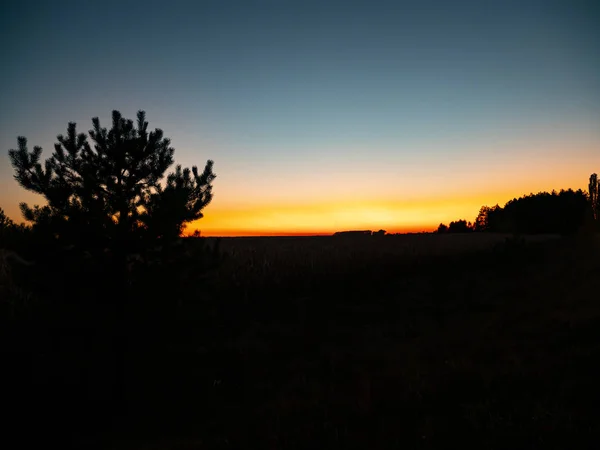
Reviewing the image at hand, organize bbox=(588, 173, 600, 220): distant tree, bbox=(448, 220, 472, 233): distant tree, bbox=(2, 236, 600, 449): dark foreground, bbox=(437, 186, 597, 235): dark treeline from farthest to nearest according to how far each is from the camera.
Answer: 1. bbox=(448, 220, 472, 233): distant tree
2. bbox=(437, 186, 597, 235): dark treeline
3. bbox=(588, 173, 600, 220): distant tree
4. bbox=(2, 236, 600, 449): dark foreground

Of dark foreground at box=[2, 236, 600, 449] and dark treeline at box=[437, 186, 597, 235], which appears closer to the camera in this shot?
dark foreground at box=[2, 236, 600, 449]

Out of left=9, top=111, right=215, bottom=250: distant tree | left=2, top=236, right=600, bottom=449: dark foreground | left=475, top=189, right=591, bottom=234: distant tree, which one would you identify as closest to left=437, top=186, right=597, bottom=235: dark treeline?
left=475, top=189, right=591, bottom=234: distant tree

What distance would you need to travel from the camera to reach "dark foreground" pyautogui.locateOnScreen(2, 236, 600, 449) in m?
5.49

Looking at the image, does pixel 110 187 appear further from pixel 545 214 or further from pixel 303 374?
pixel 545 214

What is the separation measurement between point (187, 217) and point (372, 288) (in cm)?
1007

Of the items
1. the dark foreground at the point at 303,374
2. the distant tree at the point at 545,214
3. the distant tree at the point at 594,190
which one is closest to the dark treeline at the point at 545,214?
the distant tree at the point at 545,214

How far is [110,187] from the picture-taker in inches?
273

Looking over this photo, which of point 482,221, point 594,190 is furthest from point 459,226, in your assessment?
point 594,190

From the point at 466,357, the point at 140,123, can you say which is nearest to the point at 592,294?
the point at 466,357

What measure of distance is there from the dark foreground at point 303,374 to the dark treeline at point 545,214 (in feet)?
179

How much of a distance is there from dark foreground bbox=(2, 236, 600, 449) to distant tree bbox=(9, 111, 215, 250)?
1241 millimetres

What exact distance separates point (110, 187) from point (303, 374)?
515 cm

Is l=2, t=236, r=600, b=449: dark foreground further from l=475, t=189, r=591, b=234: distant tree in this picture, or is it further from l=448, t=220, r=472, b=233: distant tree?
l=448, t=220, r=472, b=233: distant tree

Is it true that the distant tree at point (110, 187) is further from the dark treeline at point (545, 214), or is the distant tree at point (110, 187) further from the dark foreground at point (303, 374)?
the dark treeline at point (545, 214)
